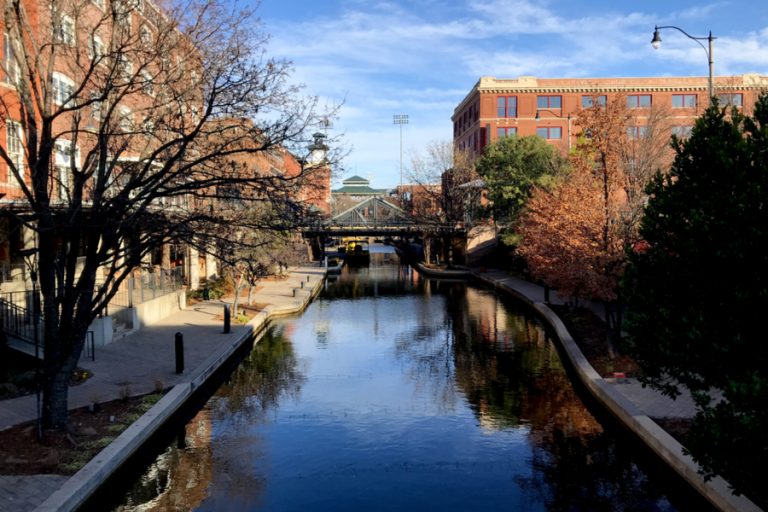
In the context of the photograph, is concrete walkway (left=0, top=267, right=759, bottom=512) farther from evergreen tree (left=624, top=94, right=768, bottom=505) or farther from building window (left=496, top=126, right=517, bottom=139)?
building window (left=496, top=126, right=517, bottom=139)

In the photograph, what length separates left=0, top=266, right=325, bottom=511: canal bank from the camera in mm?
11008

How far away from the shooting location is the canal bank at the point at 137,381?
1101 centimetres

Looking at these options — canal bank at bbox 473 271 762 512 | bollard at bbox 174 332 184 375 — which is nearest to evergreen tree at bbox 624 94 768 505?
canal bank at bbox 473 271 762 512

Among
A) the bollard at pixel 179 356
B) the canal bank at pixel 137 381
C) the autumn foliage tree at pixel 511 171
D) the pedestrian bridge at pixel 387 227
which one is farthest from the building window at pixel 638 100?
the bollard at pixel 179 356

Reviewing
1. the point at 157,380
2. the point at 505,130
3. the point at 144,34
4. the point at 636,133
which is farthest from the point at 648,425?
the point at 505,130

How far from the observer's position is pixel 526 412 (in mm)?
17969

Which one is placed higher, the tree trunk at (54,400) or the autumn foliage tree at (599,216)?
the autumn foliage tree at (599,216)

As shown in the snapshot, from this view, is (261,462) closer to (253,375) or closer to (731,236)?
(253,375)

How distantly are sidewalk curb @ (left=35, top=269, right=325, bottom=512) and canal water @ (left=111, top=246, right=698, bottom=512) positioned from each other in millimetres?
597

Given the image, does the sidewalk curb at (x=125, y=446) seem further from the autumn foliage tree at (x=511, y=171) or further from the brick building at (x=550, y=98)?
the brick building at (x=550, y=98)

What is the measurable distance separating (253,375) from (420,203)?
56.2 meters

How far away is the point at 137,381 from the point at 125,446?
18.1 ft

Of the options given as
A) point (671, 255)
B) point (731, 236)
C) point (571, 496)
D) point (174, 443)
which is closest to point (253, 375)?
point (174, 443)

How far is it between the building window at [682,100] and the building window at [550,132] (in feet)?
44.1
